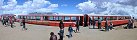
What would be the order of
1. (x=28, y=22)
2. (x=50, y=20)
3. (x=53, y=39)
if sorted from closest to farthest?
(x=53, y=39), (x=50, y=20), (x=28, y=22)

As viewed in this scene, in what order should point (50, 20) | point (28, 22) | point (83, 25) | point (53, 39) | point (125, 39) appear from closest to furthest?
point (53, 39) → point (125, 39) → point (83, 25) → point (50, 20) → point (28, 22)

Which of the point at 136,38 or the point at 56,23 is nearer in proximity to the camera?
the point at 136,38

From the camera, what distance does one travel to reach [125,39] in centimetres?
1988

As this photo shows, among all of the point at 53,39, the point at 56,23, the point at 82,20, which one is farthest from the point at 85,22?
the point at 53,39

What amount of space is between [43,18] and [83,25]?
25.6 ft

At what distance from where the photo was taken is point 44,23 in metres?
38.5

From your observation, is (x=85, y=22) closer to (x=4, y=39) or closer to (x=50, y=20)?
(x=50, y=20)

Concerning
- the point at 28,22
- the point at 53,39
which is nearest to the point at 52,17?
the point at 28,22

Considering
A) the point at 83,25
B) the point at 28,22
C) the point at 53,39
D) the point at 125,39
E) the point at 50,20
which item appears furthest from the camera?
the point at 28,22

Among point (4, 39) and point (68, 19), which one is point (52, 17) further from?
point (4, 39)

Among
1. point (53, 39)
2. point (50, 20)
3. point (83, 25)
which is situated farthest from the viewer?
point (50, 20)

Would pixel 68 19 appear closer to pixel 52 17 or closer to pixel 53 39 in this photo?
pixel 52 17

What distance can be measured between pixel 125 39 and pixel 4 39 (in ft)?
29.3

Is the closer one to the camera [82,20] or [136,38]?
[136,38]
